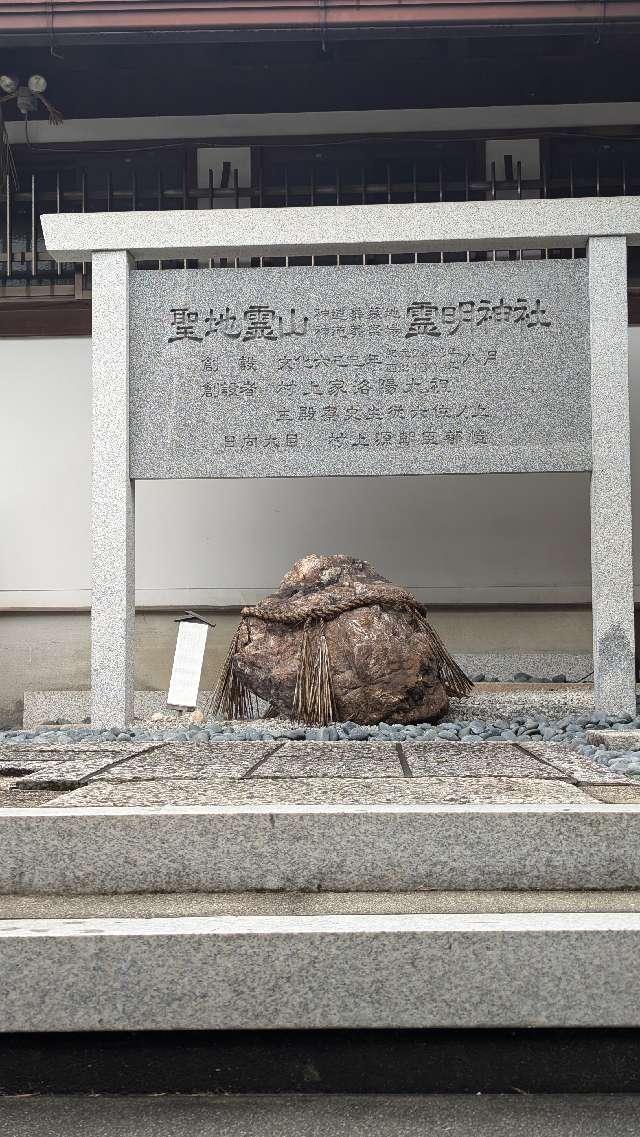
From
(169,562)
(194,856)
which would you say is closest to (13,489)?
(169,562)

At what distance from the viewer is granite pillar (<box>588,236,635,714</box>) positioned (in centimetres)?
497

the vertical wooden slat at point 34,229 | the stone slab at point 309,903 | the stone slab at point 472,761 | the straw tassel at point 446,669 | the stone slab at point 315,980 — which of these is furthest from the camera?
the vertical wooden slat at point 34,229

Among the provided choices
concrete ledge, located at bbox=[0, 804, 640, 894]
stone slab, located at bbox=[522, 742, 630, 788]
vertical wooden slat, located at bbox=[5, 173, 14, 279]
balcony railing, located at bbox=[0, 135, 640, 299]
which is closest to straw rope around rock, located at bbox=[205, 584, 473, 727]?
stone slab, located at bbox=[522, 742, 630, 788]

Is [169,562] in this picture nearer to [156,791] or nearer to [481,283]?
[481,283]

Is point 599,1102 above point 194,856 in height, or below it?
below

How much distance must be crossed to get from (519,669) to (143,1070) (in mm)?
4941

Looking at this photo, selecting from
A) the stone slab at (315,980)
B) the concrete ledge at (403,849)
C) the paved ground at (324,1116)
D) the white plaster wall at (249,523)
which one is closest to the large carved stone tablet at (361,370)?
the white plaster wall at (249,523)

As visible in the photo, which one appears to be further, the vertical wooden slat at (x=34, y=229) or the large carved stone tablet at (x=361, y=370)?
the vertical wooden slat at (x=34, y=229)

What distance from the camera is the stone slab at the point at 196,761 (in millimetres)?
3014

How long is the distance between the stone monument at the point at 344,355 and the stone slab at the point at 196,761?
1.44 meters

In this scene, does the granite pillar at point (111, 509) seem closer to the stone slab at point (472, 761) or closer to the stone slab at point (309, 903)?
the stone slab at point (472, 761)

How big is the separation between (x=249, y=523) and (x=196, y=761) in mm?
3675

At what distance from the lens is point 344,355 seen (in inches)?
204

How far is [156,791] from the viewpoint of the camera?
8.93ft
